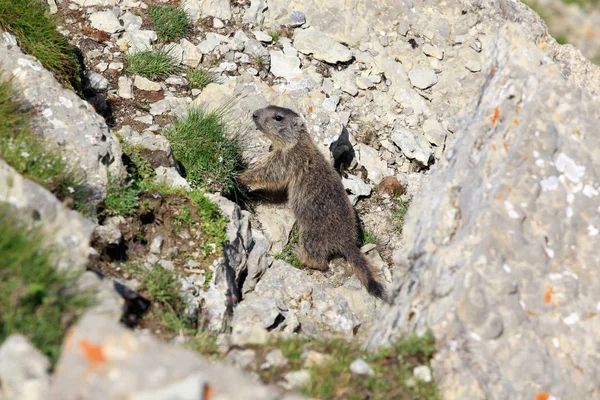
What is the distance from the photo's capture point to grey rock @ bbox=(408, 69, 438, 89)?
10.9 metres

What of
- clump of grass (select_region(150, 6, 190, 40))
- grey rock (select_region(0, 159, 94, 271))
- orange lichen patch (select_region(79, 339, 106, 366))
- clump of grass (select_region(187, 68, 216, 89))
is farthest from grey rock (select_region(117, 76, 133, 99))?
orange lichen patch (select_region(79, 339, 106, 366))

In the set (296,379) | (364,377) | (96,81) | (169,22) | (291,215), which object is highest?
(364,377)

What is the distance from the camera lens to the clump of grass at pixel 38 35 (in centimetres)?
752

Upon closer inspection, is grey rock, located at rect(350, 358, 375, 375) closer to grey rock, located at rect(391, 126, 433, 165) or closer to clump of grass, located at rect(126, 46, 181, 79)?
grey rock, located at rect(391, 126, 433, 165)

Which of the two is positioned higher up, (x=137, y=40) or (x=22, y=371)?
(x=22, y=371)

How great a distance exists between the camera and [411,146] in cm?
1027

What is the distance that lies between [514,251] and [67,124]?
14.5 ft

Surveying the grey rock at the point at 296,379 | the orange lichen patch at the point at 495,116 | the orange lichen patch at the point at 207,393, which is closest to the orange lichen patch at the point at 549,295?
the orange lichen patch at the point at 495,116

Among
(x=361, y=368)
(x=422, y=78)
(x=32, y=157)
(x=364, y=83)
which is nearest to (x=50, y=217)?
(x=32, y=157)

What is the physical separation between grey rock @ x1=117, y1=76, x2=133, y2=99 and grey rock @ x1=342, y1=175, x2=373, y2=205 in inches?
132

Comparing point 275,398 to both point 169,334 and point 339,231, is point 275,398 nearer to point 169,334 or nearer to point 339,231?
point 169,334

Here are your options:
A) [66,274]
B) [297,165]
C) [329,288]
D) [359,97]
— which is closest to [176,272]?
[66,274]

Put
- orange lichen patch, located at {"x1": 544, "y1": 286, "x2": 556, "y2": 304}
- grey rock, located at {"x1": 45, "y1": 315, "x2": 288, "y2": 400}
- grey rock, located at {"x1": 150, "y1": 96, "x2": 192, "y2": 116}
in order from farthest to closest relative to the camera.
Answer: grey rock, located at {"x1": 150, "y1": 96, "x2": 192, "y2": 116} < orange lichen patch, located at {"x1": 544, "y1": 286, "x2": 556, "y2": 304} < grey rock, located at {"x1": 45, "y1": 315, "x2": 288, "y2": 400}

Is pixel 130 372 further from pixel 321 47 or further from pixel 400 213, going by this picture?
pixel 321 47
